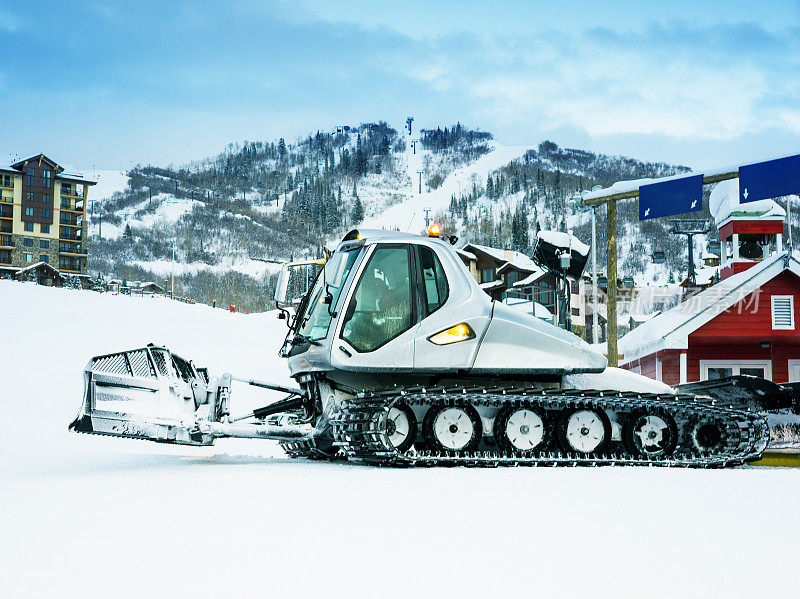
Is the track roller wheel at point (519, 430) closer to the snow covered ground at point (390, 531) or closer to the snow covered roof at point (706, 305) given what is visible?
the snow covered ground at point (390, 531)

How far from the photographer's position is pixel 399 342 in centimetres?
965

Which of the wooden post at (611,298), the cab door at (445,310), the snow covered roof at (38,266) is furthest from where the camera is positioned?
the snow covered roof at (38,266)

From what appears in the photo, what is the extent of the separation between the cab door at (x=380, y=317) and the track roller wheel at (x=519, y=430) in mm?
1178

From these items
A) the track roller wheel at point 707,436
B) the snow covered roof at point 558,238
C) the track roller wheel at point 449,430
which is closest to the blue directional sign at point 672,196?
the snow covered roof at point 558,238

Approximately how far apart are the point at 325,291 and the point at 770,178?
9837mm

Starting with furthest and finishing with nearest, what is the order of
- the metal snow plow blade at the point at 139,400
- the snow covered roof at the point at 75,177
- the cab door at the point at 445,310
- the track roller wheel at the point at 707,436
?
the snow covered roof at the point at 75,177, the track roller wheel at the point at 707,436, the cab door at the point at 445,310, the metal snow plow blade at the point at 139,400

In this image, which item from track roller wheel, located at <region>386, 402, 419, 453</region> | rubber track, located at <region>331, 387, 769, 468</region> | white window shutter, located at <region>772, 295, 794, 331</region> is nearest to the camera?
rubber track, located at <region>331, 387, 769, 468</region>

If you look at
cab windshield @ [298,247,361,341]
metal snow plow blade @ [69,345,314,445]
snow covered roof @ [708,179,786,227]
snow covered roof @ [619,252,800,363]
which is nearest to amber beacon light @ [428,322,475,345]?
cab windshield @ [298,247,361,341]

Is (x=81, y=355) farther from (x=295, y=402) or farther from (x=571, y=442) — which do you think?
(x=571, y=442)

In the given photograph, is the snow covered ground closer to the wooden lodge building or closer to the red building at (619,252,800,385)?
the red building at (619,252,800,385)

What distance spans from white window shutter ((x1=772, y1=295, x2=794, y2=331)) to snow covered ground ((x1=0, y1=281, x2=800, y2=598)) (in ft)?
55.5


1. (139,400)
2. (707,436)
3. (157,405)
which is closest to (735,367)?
(707,436)

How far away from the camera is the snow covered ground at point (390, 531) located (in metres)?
4.27

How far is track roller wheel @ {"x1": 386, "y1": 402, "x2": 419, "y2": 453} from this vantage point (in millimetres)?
9430
